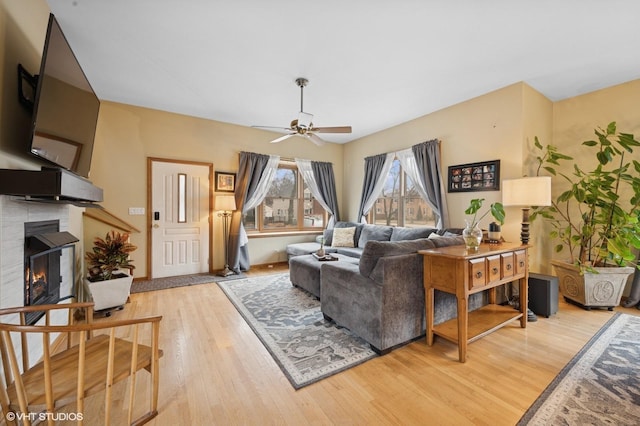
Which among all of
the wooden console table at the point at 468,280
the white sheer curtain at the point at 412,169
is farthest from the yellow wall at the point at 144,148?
the wooden console table at the point at 468,280

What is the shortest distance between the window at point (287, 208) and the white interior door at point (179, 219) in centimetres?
94

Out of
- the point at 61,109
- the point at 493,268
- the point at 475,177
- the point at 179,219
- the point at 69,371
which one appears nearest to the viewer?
the point at 69,371

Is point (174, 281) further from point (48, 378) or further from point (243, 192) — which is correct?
point (48, 378)

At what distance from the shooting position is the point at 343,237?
17.1ft

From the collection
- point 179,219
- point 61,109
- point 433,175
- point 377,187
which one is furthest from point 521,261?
point 179,219

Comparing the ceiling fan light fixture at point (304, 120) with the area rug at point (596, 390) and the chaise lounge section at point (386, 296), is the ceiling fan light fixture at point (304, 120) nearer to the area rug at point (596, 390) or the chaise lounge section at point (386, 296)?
the chaise lounge section at point (386, 296)

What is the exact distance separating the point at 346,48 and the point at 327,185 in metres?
3.53

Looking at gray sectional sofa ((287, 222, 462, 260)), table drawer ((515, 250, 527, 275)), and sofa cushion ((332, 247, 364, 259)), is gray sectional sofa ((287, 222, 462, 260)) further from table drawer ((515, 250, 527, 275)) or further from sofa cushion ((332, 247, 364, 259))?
table drawer ((515, 250, 527, 275))

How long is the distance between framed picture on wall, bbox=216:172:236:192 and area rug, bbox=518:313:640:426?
4.83 m

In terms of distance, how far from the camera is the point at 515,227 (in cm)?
344

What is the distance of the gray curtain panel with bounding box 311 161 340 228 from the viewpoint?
5.91 meters

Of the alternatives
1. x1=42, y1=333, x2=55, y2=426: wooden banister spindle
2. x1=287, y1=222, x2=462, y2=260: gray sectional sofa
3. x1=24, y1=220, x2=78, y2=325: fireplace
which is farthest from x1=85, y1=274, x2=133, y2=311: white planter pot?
x1=287, y1=222, x2=462, y2=260: gray sectional sofa

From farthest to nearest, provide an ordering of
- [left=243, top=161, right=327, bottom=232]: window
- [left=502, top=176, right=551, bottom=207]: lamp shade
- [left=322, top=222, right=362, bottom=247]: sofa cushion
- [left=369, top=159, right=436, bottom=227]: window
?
[left=243, top=161, right=327, bottom=232]: window → [left=322, top=222, right=362, bottom=247]: sofa cushion → [left=369, top=159, right=436, bottom=227]: window → [left=502, top=176, right=551, bottom=207]: lamp shade

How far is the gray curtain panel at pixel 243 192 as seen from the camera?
190 inches
